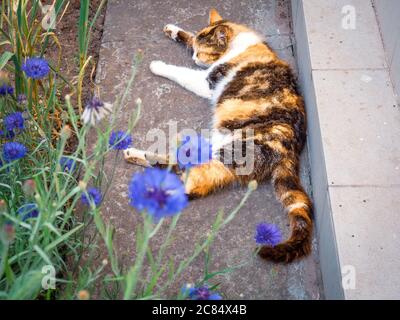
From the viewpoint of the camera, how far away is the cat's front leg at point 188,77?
145 inches

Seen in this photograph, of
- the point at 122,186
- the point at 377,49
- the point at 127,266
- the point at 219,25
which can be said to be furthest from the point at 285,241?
the point at 219,25

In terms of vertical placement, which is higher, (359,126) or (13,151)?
(359,126)

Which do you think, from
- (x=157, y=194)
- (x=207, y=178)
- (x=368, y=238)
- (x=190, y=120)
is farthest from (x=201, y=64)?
(x=157, y=194)

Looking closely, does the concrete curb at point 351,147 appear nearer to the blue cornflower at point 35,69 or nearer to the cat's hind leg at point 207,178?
the cat's hind leg at point 207,178

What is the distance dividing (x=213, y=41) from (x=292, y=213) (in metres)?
1.48

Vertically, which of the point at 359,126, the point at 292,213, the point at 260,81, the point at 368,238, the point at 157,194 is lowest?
the point at 157,194

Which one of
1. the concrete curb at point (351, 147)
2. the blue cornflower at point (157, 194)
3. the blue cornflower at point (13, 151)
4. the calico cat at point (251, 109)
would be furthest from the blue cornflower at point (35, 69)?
the concrete curb at point (351, 147)

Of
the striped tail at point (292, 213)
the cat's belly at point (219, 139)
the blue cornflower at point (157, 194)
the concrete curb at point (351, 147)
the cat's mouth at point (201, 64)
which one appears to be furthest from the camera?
the cat's mouth at point (201, 64)

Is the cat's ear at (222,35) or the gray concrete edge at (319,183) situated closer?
the gray concrete edge at (319,183)

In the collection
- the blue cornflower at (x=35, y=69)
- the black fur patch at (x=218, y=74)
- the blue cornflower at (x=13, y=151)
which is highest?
the black fur patch at (x=218, y=74)

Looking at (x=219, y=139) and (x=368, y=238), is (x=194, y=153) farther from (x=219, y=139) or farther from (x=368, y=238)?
(x=219, y=139)

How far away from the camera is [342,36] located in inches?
134

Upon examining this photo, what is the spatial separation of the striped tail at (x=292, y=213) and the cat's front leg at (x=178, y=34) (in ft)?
4.38
